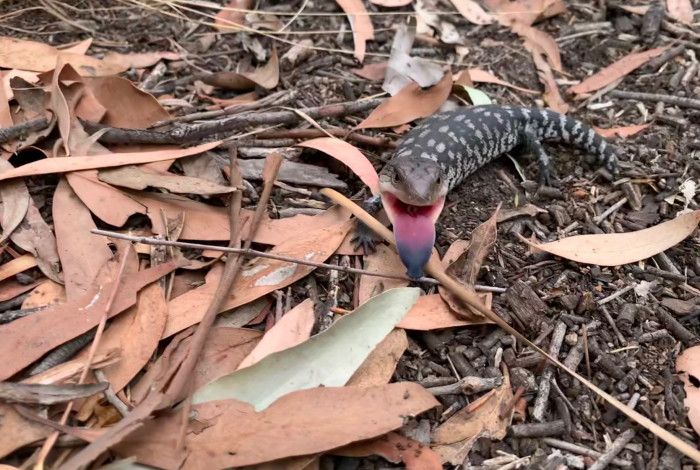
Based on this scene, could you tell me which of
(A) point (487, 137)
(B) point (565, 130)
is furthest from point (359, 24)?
(B) point (565, 130)

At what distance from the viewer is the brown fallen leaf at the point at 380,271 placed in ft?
A: 9.71

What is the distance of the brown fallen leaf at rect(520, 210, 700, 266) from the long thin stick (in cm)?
60

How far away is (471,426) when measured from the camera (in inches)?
99.5

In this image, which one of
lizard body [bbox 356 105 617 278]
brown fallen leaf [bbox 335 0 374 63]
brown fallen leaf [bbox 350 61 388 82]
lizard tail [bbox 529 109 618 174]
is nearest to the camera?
lizard body [bbox 356 105 617 278]

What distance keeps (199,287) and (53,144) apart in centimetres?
119

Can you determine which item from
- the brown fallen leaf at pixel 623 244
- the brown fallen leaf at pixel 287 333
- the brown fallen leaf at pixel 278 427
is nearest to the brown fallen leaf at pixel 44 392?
the brown fallen leaf at pixel 278 427

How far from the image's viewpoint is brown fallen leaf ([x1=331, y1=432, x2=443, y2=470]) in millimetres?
2314

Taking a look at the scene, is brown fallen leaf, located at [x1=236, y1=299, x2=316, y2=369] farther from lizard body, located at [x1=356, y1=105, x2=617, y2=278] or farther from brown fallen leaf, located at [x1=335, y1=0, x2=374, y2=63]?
brown fallen leaf, located at [x1=335, y1=0, x2=374, y2=63]

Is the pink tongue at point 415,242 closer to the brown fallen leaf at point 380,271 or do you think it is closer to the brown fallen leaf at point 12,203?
the brown fallen leaf at point 380,271

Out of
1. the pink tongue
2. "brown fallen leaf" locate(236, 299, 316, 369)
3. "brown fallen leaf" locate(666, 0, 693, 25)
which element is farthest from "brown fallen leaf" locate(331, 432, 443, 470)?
"brown fallen leaf" locate(666, 0, 693, 25)

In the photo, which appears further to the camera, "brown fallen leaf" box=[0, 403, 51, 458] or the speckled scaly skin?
the speckled scaly skin

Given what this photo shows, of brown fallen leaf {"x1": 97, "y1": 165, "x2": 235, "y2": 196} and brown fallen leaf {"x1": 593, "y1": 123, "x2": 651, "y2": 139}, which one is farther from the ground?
brown fallen leaf {"x1": 97, "y1": 165, "x2": 235, "y2": 196}

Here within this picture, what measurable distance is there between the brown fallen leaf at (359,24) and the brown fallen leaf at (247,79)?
2.16 feet

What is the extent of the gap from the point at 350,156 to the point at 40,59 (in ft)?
6.32
